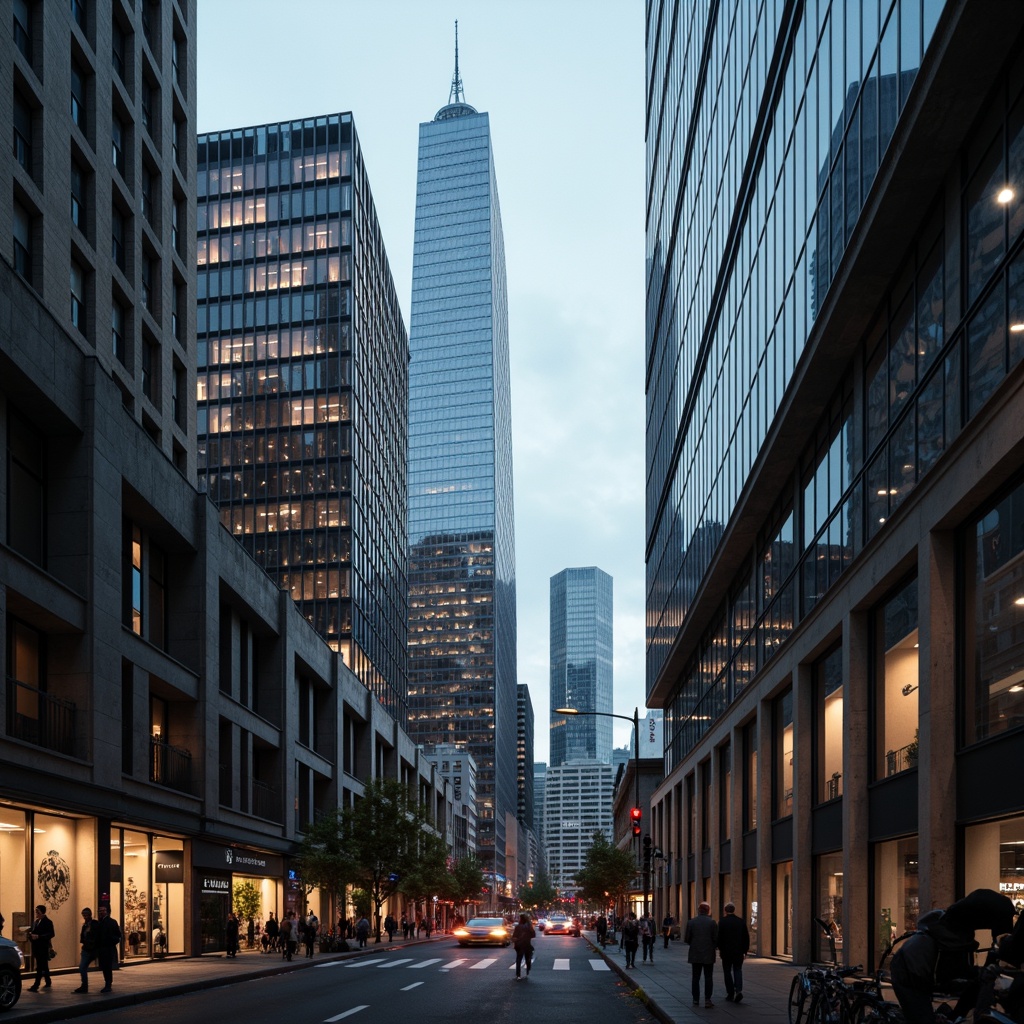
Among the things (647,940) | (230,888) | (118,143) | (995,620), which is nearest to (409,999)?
(995,620)

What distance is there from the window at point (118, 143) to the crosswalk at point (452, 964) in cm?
2654

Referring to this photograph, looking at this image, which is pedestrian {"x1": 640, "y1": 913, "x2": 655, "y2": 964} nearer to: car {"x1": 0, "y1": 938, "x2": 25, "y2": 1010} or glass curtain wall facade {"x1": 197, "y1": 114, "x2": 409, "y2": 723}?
car {"x1": 0, "y1": 938, "x2": 25, "y2": 1010}

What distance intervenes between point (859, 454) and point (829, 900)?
11404 mm

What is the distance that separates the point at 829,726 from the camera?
30.4 m

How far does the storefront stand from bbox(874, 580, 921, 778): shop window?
23526mm

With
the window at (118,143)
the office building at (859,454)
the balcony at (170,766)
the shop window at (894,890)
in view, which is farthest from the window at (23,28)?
the shop window at (894,890)

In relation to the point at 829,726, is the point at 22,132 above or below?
above

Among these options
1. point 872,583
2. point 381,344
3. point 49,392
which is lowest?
point 872,583

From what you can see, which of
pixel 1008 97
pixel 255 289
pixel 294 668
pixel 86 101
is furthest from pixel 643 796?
pixel 1008 97

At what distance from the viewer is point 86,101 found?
36.8 meters

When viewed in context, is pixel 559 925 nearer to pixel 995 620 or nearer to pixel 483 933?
pixel 483 933

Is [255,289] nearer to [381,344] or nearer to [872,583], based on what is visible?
[381,344]

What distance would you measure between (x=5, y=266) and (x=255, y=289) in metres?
75.2

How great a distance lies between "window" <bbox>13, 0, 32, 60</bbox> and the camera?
32125mm
